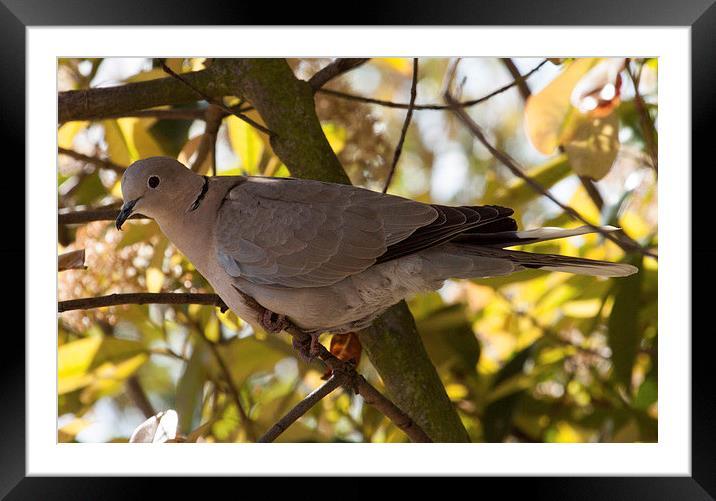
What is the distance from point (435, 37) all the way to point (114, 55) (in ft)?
1.88

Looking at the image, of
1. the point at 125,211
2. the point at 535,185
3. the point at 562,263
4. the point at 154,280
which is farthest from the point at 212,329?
the point at 562,263

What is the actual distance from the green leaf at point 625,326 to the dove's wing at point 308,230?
72 cm

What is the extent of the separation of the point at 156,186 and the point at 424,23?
595 mm

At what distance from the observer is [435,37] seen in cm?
142

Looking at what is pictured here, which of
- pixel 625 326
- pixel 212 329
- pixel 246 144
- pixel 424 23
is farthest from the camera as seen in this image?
pixel 212 329

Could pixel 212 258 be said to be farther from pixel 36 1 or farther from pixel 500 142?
pixel 500 142

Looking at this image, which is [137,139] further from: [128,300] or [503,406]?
[503,406]

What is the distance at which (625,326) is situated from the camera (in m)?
2.00

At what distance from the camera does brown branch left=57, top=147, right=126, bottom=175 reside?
203cm

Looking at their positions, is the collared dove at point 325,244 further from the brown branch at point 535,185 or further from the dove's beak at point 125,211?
the brown branch at point 535,185

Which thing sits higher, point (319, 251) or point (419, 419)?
point (319, 251)

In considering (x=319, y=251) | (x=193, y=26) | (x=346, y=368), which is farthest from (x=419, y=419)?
(x=193, y=26)

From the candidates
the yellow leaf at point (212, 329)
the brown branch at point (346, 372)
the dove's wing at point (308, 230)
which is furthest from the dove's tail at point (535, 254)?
the yellow leaf at point (212, 329)

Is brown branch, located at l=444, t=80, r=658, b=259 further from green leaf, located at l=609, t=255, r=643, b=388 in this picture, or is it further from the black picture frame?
the black picture frame
